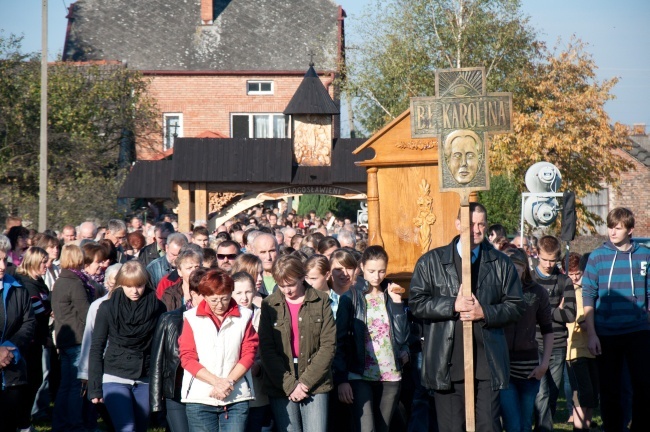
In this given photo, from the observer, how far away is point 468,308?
23.3 feet

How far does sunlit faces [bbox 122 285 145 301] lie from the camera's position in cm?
780

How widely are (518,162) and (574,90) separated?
3.11 m

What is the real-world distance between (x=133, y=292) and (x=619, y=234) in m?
4.28

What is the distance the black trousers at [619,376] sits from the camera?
29.0 feet

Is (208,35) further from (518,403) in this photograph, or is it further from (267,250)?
(518,403)

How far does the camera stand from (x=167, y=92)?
44.0 meters

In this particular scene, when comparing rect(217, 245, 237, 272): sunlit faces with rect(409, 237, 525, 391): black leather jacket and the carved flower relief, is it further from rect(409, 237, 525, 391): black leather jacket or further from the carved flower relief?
rect(409, 237, 525, 391): black leather jacket

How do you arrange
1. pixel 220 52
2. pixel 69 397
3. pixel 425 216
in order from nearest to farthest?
pixel 69 397 → pixel 425 216 → pixel 220 52

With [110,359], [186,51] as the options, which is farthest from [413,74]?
[110,359]

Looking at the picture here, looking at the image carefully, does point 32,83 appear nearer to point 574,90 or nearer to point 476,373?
point 574,90

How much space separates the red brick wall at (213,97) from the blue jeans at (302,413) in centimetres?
3682

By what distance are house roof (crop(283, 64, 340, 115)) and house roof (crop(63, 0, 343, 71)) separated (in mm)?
22283

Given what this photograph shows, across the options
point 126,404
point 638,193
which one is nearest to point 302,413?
point 126,404

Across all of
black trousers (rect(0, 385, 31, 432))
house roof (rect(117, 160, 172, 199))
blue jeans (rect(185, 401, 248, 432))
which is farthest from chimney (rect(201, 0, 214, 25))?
blue jeans (rect(185, 401, 248, 432))
